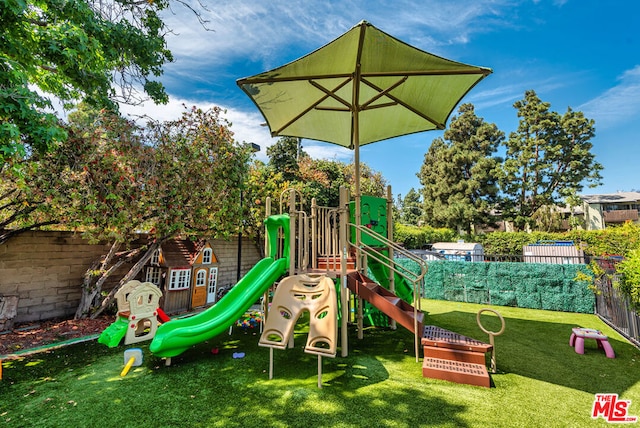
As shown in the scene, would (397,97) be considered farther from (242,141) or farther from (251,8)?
(242,141)

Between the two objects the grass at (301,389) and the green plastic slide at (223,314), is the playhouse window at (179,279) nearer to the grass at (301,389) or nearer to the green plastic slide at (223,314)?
the grass at (301,389)

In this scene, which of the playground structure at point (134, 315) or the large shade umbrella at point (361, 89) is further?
the playground structure at point (134, 315)

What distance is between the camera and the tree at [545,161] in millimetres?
24828

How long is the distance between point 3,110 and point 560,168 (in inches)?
1359

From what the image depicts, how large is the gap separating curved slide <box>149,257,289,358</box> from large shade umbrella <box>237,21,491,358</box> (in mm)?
2096

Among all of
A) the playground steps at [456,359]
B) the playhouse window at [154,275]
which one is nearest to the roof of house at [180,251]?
the playhouse window at [154,275]

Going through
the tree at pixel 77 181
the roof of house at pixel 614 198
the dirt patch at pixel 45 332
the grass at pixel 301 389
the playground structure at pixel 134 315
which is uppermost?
the roof of house at pixel 614 198

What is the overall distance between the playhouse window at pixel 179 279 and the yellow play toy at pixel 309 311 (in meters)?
4.54

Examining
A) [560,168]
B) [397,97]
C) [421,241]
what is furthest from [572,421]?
[560,168]

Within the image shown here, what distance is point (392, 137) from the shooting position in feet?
24.8

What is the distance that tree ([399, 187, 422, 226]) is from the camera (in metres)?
45.8

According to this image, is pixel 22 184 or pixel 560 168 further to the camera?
pixel 560 168

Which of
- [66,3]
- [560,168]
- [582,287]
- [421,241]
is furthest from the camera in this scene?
[560,168]

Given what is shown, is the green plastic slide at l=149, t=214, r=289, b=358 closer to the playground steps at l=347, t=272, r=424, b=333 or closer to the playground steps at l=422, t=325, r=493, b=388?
the playground steps at l=347, t=272, r=424, b=333
